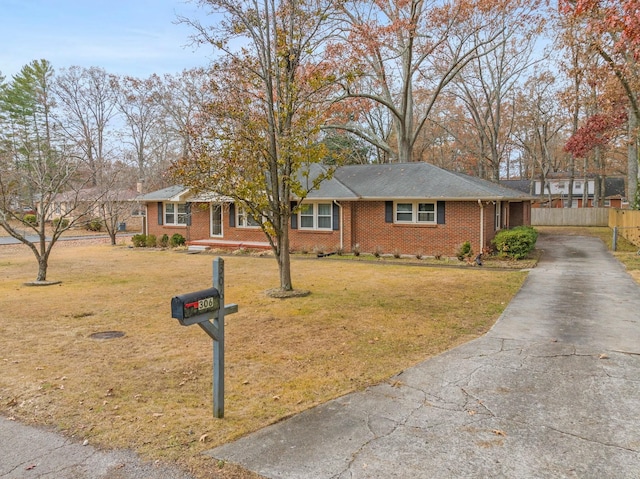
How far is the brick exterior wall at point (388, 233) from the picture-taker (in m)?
16.4

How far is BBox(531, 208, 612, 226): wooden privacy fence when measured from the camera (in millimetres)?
35875

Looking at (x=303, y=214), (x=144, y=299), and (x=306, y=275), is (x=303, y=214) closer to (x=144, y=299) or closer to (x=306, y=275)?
(x=306, y=275)

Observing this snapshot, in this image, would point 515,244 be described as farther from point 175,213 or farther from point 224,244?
point 175,213

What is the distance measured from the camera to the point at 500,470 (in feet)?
10.8

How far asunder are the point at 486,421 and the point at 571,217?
37476 mm

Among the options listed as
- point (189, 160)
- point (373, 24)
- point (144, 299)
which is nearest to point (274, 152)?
point (189, 160)

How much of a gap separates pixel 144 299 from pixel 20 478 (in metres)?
6.89

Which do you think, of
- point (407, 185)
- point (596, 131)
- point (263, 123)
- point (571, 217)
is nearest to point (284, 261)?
point (263, 123)

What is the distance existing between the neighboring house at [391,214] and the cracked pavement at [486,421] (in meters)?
9.76

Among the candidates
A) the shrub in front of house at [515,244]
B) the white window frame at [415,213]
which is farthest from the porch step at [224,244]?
the shrub in front of house at [515,244]

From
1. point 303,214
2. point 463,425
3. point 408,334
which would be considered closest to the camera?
point 463,425

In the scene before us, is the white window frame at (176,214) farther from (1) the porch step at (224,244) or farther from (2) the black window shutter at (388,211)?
(2) the black window shutter at (388,211)

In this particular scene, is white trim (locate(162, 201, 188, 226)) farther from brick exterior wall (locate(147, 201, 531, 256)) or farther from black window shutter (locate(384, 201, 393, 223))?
black window shutter (locate(384, 201, 393, 223))

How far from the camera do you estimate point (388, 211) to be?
17750 millimetres
